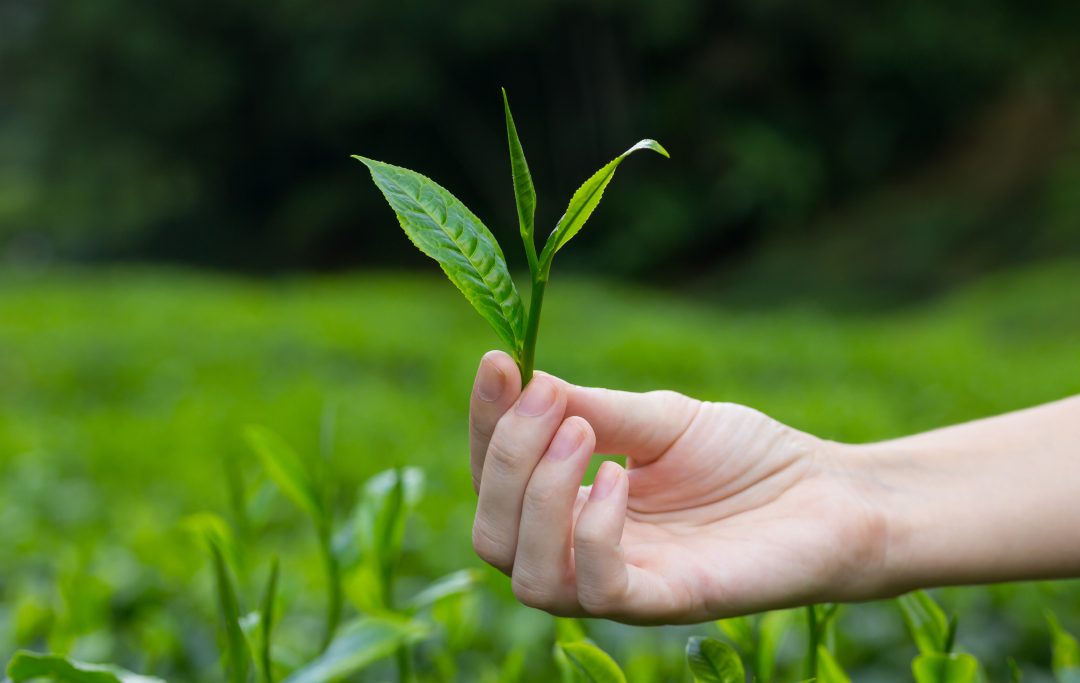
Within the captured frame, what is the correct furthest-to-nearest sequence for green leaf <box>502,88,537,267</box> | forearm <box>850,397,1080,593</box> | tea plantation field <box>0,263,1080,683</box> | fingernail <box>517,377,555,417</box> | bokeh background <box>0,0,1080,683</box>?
bokeh background <box>0,0,1080,683</box> < tea plantation field <box>0,263,1080,683</box> < forearm <box>850,397,1080,593</box> < fingernail <box>517,377,555,417</box> < green leaf <box>502,88,537,267</box>

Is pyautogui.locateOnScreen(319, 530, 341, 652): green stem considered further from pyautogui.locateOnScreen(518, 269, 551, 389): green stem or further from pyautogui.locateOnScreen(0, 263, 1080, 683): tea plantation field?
pyautogui.locateOnScreen(518, 269, 551, 389): green stem

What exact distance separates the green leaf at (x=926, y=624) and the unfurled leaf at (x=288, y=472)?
0.70m

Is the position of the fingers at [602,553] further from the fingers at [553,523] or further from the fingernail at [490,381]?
the fingernail at [490,381]

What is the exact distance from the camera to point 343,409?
3.48 m

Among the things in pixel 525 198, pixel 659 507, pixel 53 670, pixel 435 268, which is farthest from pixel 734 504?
pixel 435 268

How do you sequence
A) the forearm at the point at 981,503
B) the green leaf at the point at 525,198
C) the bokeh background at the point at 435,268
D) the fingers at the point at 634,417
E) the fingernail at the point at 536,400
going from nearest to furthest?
the green leaf at the point at 525,198
the fingernail at the point at 536,400
the fingers at the point at 634,417
the forearm at the point at 981,503
the bokeh background at the point at 435,268

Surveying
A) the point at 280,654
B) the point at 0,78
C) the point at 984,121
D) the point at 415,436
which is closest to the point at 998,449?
the point at 280,654

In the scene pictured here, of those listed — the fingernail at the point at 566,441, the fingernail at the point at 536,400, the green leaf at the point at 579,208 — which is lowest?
the fingernail at the point at 566,441

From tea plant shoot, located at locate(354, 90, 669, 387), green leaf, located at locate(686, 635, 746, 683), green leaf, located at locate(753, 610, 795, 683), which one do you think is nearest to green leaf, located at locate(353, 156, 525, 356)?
tea plant shoot, located at locate(354, 90, 669, 387)

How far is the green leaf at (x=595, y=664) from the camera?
72 centimetres

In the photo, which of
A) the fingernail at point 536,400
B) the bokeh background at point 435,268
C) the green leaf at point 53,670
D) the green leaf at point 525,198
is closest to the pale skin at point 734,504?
the fingernail at point 536,400

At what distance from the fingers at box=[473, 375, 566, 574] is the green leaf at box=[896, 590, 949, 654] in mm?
456

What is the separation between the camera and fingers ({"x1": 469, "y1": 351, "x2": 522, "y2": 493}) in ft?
2.23

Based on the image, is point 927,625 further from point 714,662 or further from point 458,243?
point 458,243
